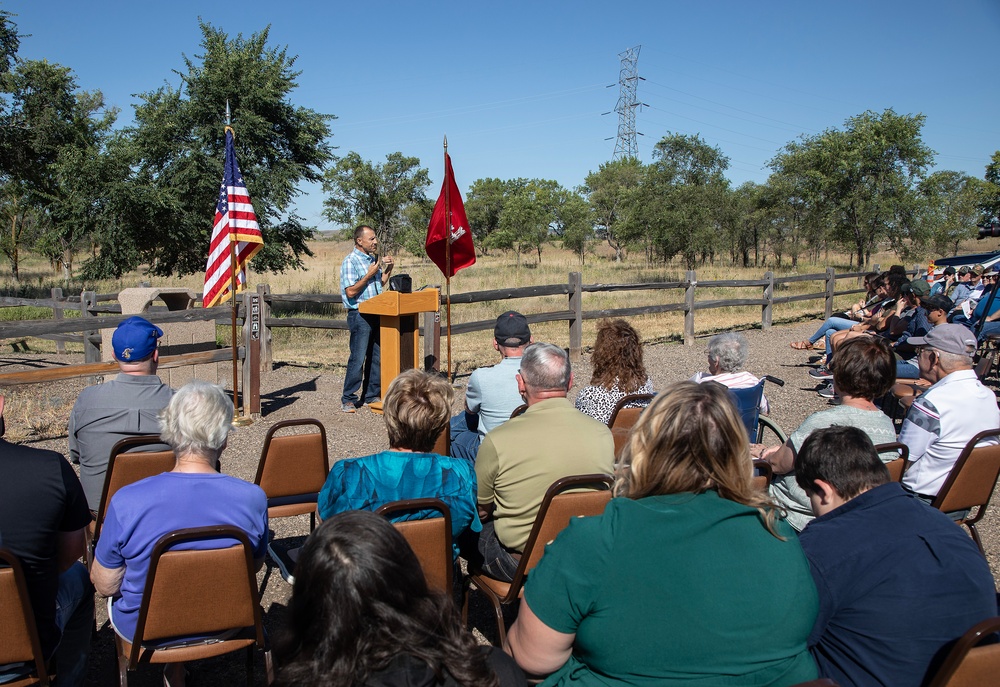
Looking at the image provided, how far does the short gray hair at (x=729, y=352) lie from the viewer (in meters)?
4.68

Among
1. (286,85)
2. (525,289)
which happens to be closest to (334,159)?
(286,85)

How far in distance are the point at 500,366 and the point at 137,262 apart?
21374 mm

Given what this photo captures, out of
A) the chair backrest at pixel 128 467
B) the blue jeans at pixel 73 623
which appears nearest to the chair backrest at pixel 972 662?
the blue jeans at pixel 73 623

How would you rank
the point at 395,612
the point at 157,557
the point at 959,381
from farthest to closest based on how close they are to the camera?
the point at 959,381 → the point at 157,557 → the point at 395,612

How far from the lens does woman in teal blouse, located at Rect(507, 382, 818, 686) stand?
1642 millimetres

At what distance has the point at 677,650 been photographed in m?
1.64

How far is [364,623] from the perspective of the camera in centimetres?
143

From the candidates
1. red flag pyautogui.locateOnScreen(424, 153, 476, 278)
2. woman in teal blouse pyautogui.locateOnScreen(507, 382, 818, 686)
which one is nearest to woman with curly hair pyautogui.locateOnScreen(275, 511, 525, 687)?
woman in teal blouse pyautogui.locateOnScreen(507, 382, 818, 686)

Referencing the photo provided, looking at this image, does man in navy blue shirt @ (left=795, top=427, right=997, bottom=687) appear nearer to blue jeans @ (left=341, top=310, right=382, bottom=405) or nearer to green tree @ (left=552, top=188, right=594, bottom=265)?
blue jeans @ (left=341, top=310, right=382, bottom=405)

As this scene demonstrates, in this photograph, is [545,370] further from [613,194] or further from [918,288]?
[613,194]

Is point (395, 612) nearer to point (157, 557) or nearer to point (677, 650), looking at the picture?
point (677, 650)

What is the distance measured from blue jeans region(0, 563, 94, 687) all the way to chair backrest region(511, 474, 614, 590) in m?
1.61

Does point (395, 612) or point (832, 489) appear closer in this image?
point (395, 612)

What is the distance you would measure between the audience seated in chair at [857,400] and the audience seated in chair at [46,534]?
9.46 ft
